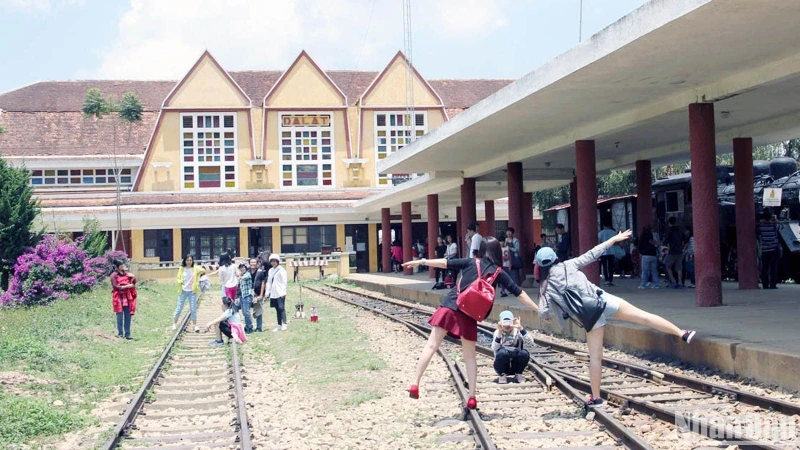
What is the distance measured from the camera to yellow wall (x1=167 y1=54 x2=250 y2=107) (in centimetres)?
4762

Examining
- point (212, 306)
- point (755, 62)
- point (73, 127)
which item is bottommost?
point (212, 306)

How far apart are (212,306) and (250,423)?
64.4 ft

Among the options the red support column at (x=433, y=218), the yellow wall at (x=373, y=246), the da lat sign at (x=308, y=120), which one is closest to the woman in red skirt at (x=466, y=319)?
the red support column at (x=433, y=218)

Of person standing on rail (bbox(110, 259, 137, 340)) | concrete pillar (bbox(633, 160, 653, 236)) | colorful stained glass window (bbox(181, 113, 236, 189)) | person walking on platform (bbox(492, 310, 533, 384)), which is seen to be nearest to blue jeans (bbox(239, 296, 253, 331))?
person standing on rail (bbox(110, 259, 137, 340))

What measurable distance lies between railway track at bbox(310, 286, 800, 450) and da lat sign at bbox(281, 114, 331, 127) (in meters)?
37.9

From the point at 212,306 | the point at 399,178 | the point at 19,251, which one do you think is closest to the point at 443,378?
the point at 212,306

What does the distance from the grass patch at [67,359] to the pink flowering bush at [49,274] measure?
153 centimetres

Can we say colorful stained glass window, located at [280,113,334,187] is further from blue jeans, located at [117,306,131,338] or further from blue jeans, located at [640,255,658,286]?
blue jeans, located at [117,306,131,338]

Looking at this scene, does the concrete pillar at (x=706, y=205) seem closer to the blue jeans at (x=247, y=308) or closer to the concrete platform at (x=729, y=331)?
the concrete platform at (x=729, y=331)

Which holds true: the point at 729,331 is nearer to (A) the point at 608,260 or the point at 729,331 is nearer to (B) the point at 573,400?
(B) the point at 573,400

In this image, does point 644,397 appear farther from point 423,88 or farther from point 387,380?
point 423,88

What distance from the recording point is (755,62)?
43.5 feet

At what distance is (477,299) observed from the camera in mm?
8250

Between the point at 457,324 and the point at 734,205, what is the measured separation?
51.7 feet
